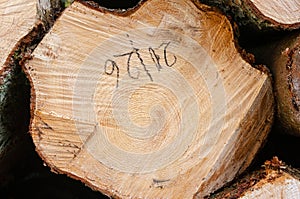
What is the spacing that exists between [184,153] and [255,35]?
0.50 metres

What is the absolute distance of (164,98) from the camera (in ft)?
5.04

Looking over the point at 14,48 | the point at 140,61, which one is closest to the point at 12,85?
the point at 14,48

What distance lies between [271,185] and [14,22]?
845 mm

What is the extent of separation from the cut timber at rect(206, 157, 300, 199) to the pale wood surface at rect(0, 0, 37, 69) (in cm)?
71

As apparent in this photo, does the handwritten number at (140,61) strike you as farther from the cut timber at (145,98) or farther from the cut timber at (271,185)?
the cut timber at (271,185)

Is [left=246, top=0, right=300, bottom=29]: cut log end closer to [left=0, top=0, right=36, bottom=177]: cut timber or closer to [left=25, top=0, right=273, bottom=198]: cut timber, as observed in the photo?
[left=25, top=0, right=273, bottom=198]: cut timber

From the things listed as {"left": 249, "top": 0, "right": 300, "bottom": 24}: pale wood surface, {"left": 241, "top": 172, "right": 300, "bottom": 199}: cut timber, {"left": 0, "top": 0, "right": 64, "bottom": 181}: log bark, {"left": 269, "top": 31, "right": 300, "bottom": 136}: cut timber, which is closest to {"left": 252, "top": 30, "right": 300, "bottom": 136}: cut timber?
{"left": 269, "top": 31, "right": 300, "bottom": 136}: cut timber

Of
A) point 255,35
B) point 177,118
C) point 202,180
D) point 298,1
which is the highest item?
point 298,1

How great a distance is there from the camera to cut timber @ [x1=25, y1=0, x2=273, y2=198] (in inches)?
60.2

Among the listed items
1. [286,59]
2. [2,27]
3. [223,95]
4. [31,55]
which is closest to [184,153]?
[223,95]

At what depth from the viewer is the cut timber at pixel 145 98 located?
1.53m

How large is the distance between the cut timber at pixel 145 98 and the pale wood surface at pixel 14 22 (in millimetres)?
76

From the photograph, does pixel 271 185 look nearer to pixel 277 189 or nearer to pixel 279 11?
pixel 277 189

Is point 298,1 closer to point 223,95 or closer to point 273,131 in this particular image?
point 223,95
